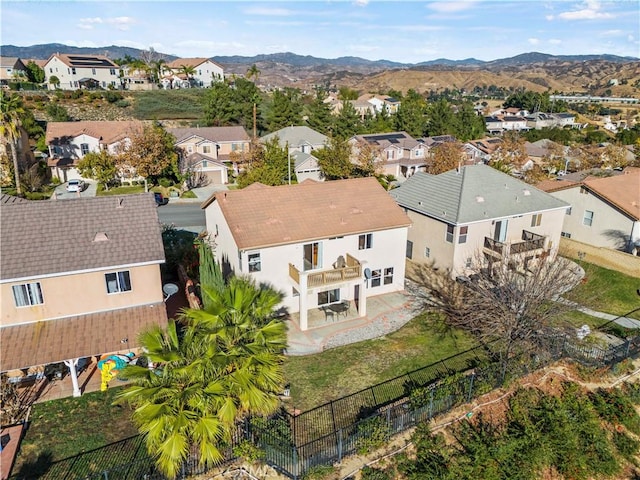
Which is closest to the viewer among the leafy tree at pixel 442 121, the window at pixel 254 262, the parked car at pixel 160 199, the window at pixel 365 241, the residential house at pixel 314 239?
the window at pixel 254 262

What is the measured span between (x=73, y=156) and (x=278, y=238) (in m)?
48.9

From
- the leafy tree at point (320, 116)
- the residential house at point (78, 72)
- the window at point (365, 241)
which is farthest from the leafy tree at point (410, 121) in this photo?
the residential house at point (78, 72)

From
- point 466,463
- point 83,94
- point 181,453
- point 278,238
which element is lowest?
point 466,463

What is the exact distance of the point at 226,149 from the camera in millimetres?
66750

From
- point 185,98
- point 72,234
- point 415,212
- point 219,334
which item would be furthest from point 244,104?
point 219,334

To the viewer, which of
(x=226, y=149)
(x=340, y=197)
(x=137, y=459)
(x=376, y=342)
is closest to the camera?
(x=137, y=459)

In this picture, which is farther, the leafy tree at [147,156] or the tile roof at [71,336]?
the leafy tree at [147,156]

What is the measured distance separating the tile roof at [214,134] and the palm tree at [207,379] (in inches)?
2068

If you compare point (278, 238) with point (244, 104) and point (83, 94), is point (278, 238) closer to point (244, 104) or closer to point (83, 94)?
point (244, 104)

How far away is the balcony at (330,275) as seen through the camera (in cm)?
2394

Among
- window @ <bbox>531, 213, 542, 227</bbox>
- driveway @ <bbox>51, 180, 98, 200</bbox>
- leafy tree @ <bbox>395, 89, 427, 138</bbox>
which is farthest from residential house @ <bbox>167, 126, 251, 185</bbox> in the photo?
window @ <bbox>531, 213, 542, 227</bbox>

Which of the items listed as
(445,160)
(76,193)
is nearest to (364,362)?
(445,160)

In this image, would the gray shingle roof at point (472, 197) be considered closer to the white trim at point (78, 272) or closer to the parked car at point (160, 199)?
the white trim at point (78, 272)

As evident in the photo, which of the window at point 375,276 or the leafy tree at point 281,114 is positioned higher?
the leafy tree at point 281,114
